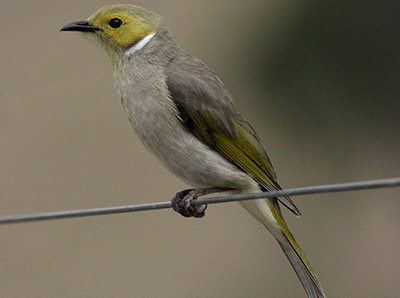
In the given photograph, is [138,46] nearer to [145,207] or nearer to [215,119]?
[215,119]

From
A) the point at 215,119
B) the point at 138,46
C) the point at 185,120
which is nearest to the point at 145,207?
the point at 185,120

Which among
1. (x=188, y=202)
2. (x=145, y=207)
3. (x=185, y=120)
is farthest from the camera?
(x=185, y=120)

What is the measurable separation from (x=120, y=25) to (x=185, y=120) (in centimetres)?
65

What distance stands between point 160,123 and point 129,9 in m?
0.72

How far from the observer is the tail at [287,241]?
3.67 metres

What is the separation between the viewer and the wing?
3.72 m

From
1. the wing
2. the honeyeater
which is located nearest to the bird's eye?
the honeyeater

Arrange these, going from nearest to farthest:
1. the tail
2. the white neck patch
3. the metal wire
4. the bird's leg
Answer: the metal wire
the bird's leg
the tail
the white neck patch

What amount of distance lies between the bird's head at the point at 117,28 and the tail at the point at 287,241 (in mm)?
991

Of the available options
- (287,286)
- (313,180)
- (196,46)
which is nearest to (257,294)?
(287,286)

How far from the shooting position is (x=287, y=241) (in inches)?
148

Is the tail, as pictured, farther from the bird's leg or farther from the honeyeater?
the bird's leg

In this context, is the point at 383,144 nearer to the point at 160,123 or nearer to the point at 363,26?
the point at 363,26

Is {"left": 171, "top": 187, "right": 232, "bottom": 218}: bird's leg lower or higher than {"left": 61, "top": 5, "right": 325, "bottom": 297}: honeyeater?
lower
